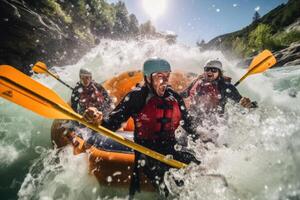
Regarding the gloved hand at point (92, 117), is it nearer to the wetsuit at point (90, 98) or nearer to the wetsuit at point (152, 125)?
the wetsuit at point (152, 125)

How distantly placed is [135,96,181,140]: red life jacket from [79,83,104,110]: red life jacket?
3.08 meters

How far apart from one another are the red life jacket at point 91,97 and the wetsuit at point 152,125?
9.99 feet

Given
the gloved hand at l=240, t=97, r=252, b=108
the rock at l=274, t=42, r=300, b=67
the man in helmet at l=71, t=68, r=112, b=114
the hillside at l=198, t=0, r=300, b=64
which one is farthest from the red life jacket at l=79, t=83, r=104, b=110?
the hillside at l=198, t=0, r=300, b=64

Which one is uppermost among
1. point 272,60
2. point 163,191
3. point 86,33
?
point 86,33

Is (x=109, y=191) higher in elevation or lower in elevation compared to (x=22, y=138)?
lower

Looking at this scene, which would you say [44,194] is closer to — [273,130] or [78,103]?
[78,103]

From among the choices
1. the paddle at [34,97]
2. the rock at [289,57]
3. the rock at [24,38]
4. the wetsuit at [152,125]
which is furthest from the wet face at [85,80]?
the rock at [289,57]

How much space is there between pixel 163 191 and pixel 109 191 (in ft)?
2.58

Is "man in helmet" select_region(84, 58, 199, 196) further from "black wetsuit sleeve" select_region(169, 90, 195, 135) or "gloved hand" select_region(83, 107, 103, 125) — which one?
"gloved hand" select_region(83, 107, 103, 125)

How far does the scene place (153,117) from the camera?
3.44 metres

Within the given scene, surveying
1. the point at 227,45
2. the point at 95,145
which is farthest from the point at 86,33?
the point at 95,145

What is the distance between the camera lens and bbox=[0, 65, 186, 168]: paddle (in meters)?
3.23

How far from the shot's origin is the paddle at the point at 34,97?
3.23 metres

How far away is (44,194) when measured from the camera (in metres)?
4.32
